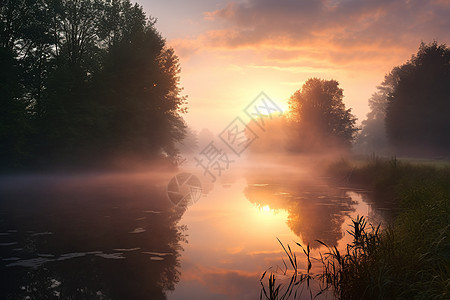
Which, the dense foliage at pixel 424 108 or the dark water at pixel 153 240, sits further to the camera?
the dense foliage at pixel 424 108

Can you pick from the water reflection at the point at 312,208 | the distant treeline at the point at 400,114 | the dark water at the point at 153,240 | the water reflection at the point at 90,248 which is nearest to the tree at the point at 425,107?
the distant treeline at the point at 400,114

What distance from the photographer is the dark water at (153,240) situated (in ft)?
24.5

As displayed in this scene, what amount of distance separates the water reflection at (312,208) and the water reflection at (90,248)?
4.22 meters

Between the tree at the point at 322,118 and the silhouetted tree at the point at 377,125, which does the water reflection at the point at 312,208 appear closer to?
the tree at the point at 322,118

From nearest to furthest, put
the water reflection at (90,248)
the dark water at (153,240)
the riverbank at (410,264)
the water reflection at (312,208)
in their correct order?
the riverbank at (410,264) < the water reflection at (90,248) < the dark water at (153,240) < the water reflection at (312,208)

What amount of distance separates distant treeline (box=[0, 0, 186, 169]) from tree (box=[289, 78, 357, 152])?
80.2 feet

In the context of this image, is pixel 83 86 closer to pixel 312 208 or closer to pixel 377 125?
pixel 312 208

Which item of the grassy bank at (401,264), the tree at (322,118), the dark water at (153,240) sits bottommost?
the dark water at (153,240)

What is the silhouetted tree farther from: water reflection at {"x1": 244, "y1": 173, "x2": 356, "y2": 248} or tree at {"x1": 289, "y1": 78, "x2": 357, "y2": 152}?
water reflection at {"x1": 244, "y1": 173, "x2": 356, "y2": 248}

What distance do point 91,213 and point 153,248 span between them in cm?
689

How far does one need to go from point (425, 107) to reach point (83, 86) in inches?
1657

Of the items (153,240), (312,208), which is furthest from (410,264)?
(312,208)

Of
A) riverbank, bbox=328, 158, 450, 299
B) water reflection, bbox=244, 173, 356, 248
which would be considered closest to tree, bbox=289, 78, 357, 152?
water reflection, bbox=244, 173, 356, 248

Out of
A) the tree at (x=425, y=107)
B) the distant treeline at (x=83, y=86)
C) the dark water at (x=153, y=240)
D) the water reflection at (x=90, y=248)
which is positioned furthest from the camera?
the tree at (x=425, y=107)
